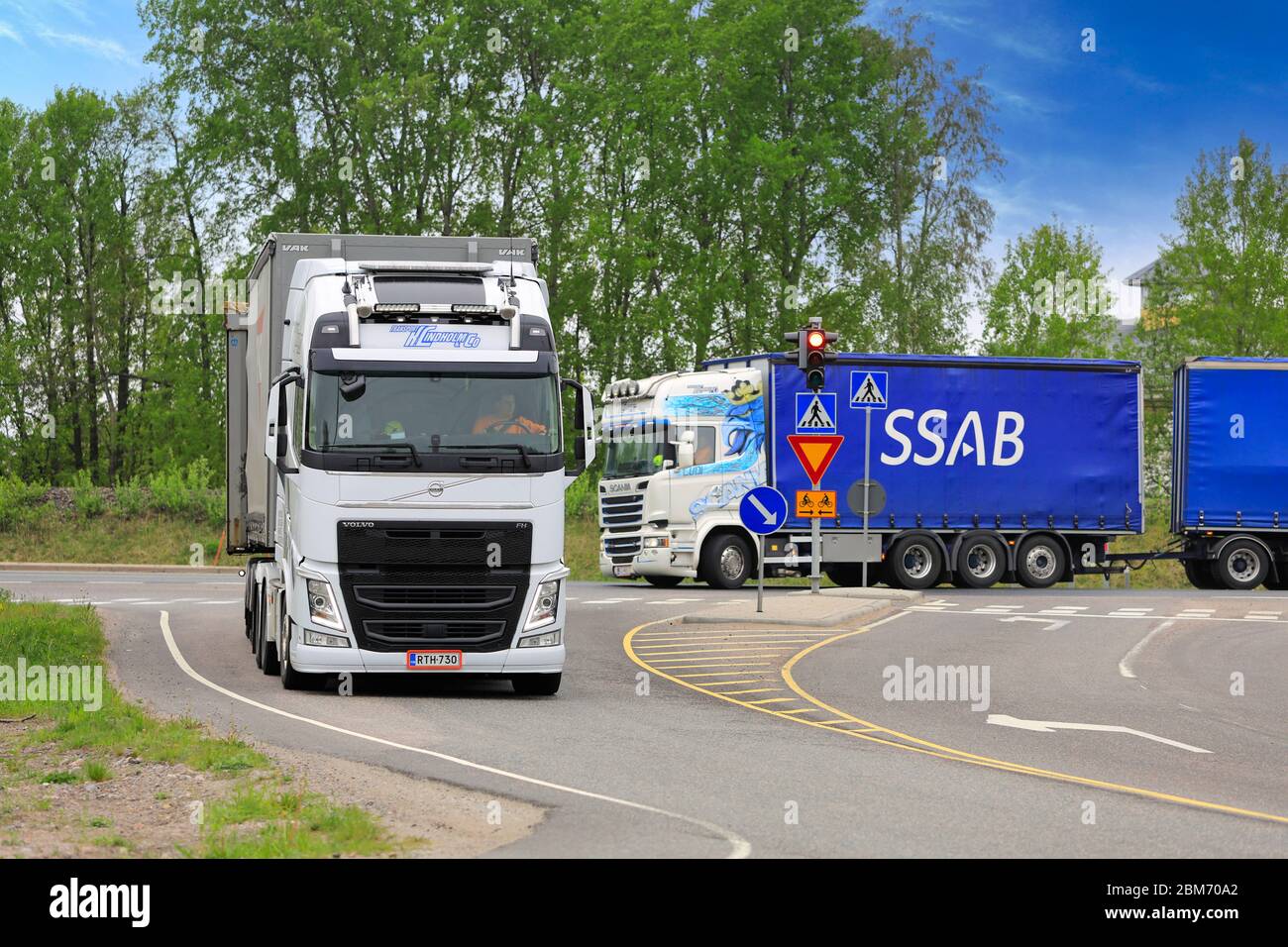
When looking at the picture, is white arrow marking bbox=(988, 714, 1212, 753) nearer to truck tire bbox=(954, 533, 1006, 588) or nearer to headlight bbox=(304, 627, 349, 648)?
headlight bbox=(304, 627, 349, 648)

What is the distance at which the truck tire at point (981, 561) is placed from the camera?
3366 cm

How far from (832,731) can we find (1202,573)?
81.7 ft

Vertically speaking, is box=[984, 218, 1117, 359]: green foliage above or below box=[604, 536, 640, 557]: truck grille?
above

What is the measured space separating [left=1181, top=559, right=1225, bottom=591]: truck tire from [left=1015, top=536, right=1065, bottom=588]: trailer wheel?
137 inches

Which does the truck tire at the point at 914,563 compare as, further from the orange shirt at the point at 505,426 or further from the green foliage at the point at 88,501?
the green foliage at the point at 88,501

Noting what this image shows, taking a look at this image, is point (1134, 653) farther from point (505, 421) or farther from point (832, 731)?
point (505, 421)

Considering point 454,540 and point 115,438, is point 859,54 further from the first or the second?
point 454,540

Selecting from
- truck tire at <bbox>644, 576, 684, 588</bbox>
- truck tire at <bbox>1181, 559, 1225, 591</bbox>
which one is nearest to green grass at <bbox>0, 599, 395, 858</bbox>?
truck tire at <bbox>644, 576, 684, 588</bbox>

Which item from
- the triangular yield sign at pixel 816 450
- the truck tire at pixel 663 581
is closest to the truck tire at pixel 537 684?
the triangular yield sign at pixel 816 450

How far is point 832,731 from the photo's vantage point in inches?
540

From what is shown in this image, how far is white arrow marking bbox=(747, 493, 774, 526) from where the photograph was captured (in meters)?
23.4

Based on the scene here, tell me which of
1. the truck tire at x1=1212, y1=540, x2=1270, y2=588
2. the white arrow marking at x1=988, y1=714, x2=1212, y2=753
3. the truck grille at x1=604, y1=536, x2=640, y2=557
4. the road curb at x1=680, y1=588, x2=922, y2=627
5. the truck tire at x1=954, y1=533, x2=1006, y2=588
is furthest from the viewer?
the truck tire at x1=1212, y1=540, x2=1270, y2=588
